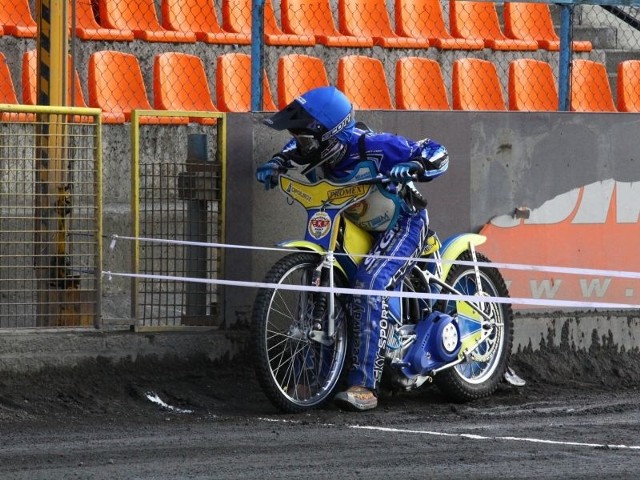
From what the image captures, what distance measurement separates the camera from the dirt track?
22.0 ft

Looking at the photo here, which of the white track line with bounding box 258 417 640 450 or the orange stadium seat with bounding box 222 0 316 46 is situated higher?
the orange stadium seat with bounding box 222 0 316 46

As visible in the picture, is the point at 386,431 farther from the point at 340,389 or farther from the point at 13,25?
the point at 13,25

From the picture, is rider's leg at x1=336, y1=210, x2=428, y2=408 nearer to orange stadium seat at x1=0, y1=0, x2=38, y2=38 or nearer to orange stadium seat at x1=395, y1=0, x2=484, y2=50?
orange stadium seat at x1=0, y1=0, x2=38, y2=38

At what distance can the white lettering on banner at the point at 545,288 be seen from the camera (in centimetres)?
1049

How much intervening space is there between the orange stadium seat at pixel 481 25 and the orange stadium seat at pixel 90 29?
Result: 4166mm

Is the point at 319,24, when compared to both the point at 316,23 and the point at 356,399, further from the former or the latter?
the point at 356,399

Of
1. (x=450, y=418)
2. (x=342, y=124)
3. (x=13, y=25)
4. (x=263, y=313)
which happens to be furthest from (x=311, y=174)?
(x=13, y=25)

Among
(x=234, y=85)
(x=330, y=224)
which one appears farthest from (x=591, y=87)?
(x=330, y=224)

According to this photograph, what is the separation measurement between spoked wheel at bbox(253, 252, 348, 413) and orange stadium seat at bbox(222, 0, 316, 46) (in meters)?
6.26

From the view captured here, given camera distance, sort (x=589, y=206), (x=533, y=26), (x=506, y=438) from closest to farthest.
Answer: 1. (x=506, y=438)
2. (x=589, y=206)
3. (x=533, y=26)

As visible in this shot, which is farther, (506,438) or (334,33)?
(334,33)

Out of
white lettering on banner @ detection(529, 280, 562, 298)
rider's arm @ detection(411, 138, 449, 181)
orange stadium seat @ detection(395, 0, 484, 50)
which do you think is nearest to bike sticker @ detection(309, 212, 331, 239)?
rider's arm @ detection(411, 138, 449, 181)

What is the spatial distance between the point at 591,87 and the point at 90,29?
5426 mm

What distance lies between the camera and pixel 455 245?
31.2ft
